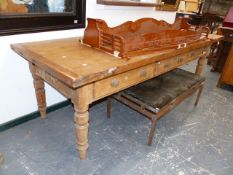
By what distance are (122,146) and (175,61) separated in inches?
32.3

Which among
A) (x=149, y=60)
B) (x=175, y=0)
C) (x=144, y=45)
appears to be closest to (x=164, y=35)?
(x=144, y=45)

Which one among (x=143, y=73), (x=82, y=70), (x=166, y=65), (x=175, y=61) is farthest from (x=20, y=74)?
(x=175, y=61)

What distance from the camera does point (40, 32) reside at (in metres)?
1.47

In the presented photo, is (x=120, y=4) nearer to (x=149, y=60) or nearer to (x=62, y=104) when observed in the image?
(x=149, y=60)

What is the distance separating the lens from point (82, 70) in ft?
3.23

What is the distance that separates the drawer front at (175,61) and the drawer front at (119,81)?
0.10 meters

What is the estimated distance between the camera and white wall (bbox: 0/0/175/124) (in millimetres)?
1401

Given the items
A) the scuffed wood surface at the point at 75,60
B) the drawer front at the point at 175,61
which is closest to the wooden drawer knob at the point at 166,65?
the drawer front at the point at 175,61

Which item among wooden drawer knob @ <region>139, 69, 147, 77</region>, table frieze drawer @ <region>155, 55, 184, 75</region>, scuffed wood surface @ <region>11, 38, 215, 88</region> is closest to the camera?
scuffed wood surface @ <region>11, 38, 215, 88</region>

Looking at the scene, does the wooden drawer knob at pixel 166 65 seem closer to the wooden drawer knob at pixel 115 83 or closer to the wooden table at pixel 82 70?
the wooden table at pixel 82 70

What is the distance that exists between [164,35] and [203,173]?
1.06m

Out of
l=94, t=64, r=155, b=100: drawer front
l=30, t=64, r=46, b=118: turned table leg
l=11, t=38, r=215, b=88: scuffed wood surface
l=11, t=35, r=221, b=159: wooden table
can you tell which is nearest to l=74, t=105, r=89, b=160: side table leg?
l=11, t=35, r=221, b=159: wooden table

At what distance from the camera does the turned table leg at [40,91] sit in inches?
59.6

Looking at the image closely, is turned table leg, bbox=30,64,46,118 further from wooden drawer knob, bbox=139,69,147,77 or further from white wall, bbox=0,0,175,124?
wooden drawer knob, bbox=139,69,147,77
